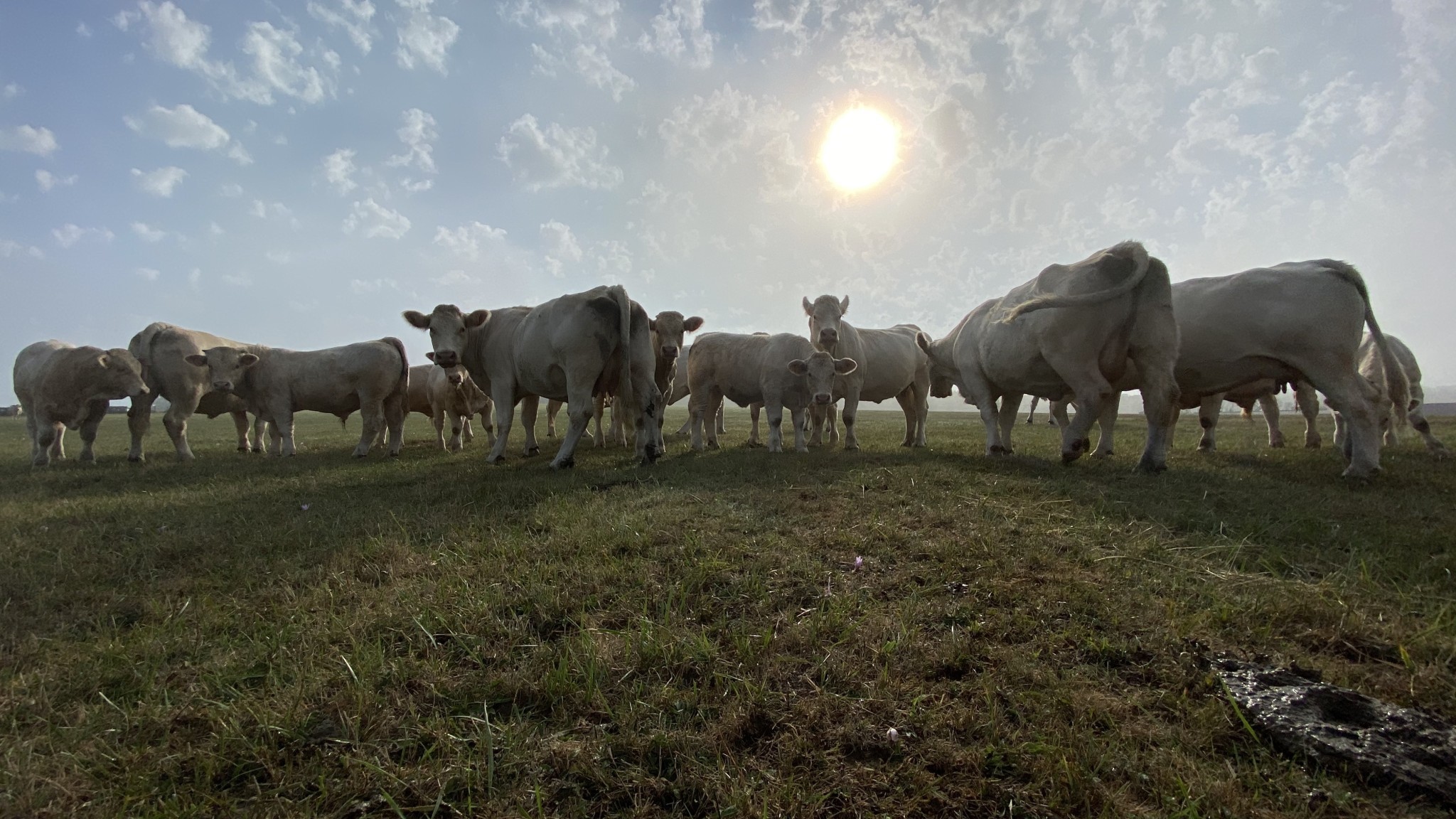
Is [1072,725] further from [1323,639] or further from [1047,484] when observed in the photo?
[1047,484]

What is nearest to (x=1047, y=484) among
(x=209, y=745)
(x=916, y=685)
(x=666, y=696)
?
(x=916, y=685)

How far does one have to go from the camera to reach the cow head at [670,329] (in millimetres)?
10617

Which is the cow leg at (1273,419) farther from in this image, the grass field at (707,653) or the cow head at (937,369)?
the grass field at (707,653)

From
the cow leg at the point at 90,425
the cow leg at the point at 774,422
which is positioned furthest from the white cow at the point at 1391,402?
the cow leg at the point at 90,425

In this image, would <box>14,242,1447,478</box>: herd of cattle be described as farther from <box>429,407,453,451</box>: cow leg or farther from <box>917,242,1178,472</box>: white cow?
<box>429,407,453,451</box>: cow leg

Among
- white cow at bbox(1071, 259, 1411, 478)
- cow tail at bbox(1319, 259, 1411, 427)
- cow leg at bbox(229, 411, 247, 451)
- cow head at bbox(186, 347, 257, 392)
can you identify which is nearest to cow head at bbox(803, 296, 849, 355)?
white cow at bbox(1071, 259, 1411, 478)

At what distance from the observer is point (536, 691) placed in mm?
2107

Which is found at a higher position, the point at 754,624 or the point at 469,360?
the point at 469,360

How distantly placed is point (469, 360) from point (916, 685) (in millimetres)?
9398

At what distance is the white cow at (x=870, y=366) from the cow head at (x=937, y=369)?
16cm

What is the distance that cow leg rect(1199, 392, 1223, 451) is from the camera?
9820mm

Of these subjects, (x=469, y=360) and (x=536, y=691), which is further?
(x=469, y=360)

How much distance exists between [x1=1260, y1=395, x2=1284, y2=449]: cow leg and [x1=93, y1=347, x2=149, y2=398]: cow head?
63.9 ft

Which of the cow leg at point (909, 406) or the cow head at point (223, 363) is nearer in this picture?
the cow head at point (223, 363)
